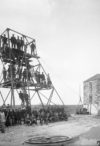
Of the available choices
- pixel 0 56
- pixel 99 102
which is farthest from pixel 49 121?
pixel 99 102

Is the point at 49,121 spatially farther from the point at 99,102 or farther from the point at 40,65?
the point at 99,102

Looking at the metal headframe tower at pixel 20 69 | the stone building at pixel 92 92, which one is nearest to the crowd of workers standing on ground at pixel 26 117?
the metal headframe tower at pixel 20 69

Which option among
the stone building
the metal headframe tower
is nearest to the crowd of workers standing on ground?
the metal headframe tower

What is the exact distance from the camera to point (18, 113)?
20.1m

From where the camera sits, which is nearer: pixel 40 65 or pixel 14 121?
pixel 14 121

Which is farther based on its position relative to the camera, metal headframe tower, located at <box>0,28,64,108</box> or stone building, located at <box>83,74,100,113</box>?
stone building, located at <box>83,74,100,113</box>

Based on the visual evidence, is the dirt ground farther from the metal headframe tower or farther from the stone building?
the stone building

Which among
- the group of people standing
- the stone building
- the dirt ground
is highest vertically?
the group of people standing

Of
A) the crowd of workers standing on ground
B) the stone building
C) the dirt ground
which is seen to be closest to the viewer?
the dirt ground

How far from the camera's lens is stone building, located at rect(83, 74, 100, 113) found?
140 feet

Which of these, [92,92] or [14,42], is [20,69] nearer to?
[14,42]

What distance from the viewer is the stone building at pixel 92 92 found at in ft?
140

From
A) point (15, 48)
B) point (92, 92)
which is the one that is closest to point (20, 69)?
point (15, 48)

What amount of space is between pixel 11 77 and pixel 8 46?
11.6ft
